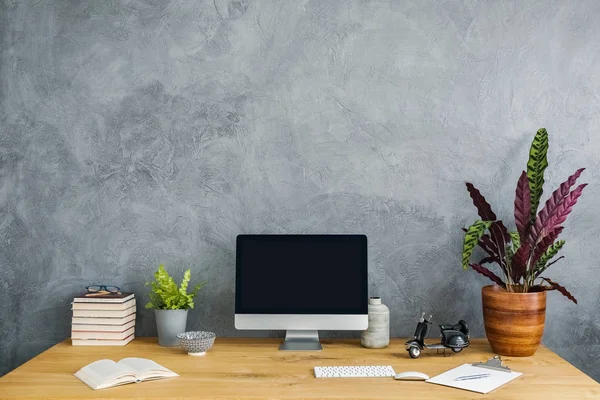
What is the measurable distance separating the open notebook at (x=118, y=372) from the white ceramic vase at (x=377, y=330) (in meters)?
0.75

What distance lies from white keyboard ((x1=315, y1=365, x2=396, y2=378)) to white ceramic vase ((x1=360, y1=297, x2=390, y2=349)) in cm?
29

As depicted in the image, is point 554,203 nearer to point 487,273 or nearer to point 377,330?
point 487,273

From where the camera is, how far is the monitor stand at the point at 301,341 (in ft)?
7.82

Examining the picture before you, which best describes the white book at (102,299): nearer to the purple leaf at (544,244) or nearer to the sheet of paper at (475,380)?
the sheet of paper at (475,380)

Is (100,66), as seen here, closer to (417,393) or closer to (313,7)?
(313,7)

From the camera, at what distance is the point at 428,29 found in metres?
2.62

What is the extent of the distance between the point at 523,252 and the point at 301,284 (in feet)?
2.69

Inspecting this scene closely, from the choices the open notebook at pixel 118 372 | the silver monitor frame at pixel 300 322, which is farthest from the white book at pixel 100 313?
Answer: the silver monitor frame at pixel 300 322

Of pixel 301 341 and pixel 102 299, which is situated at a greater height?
pixel 102 299

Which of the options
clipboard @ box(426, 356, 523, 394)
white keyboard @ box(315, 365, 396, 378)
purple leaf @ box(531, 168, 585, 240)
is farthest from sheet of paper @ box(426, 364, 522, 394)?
Answer: purple leaf @ box(531, 168, 585, 240)

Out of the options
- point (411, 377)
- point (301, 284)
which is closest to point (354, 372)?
point (411, 377)

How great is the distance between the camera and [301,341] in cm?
242

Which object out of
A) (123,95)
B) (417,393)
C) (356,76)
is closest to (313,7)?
(356,76)

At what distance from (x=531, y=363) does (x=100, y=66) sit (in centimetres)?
203
